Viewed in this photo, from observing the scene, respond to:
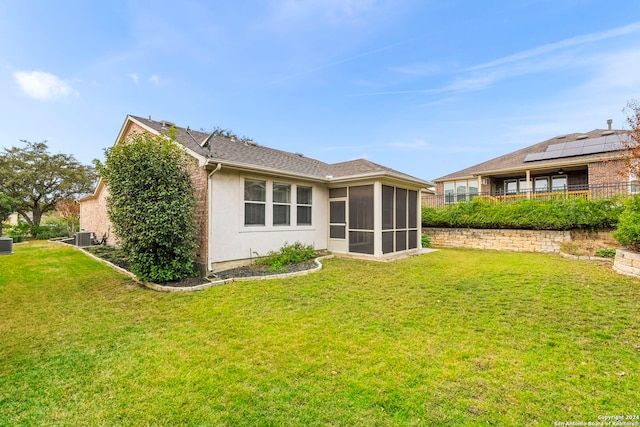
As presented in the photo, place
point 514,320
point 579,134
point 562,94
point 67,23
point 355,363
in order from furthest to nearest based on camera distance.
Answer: point 579,134 < point 562,94 < point 67,23 < point 514,320 < point 355,363

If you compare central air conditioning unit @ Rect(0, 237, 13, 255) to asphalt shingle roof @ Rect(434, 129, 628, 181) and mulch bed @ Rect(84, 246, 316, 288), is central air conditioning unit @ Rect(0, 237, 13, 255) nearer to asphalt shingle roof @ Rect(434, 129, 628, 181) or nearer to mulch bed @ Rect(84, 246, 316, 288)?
mulch bed @ Rect(84, 246, 316, 288)

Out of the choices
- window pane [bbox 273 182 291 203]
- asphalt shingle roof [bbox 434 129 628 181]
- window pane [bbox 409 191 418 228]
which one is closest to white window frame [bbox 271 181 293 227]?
window pane [bbox 273 182 291 203]

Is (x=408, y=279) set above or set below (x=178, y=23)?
below

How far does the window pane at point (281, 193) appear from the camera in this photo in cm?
901

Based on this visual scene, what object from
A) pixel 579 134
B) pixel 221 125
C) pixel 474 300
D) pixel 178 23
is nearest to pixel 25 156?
pixel 221 125

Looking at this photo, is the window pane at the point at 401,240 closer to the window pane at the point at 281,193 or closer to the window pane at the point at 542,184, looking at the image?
the window pane at the point at 281,193

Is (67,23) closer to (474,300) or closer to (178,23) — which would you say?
Result: (178,23)

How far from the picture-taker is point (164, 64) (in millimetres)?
12719

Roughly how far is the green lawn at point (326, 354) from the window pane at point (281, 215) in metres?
3.12

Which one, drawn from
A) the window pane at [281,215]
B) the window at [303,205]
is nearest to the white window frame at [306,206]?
the window at [303,205]

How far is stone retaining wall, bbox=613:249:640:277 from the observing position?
646cm

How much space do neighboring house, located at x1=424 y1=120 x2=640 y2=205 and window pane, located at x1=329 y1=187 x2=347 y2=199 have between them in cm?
730

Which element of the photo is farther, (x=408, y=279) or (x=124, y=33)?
(x=124, y=33)

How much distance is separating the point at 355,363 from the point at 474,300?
3.17m
